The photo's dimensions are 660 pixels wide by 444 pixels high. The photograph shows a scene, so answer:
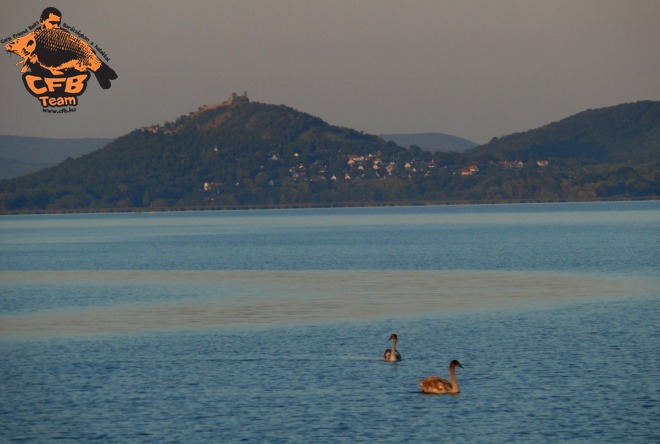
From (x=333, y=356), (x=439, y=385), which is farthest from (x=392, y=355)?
(x=439, y=385)

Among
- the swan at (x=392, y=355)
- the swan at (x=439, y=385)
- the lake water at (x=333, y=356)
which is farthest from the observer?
the swan at (x=392, y=355)

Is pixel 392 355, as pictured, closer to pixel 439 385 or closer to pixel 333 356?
pixel 333 356

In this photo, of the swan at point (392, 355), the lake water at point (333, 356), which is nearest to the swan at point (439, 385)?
the lake water at point (333, 356)

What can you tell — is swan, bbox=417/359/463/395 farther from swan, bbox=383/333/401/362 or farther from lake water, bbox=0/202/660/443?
swan, bbox=383/333/401/362

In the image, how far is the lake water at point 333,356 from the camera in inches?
1189

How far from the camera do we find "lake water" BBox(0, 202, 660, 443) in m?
30.2

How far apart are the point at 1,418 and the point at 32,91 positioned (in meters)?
65.4

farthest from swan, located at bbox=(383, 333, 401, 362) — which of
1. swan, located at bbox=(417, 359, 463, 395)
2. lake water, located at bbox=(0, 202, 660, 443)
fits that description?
swan, located at bbox=(417, 359, 463, 395)

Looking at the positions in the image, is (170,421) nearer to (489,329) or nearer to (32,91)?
(489,329)

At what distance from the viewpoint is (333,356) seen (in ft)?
137

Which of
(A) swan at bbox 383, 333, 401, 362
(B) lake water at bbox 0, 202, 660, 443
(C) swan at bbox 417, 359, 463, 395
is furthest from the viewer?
(A) swan at bbox 383, 333, 401, 362

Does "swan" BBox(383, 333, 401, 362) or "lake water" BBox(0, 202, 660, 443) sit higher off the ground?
"swan" BBox(383, 333, 401, 362)

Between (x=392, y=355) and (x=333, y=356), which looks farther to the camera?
(x=333, y=356)

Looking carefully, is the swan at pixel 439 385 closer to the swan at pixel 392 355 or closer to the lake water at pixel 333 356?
the lake water at pixel 333 356
